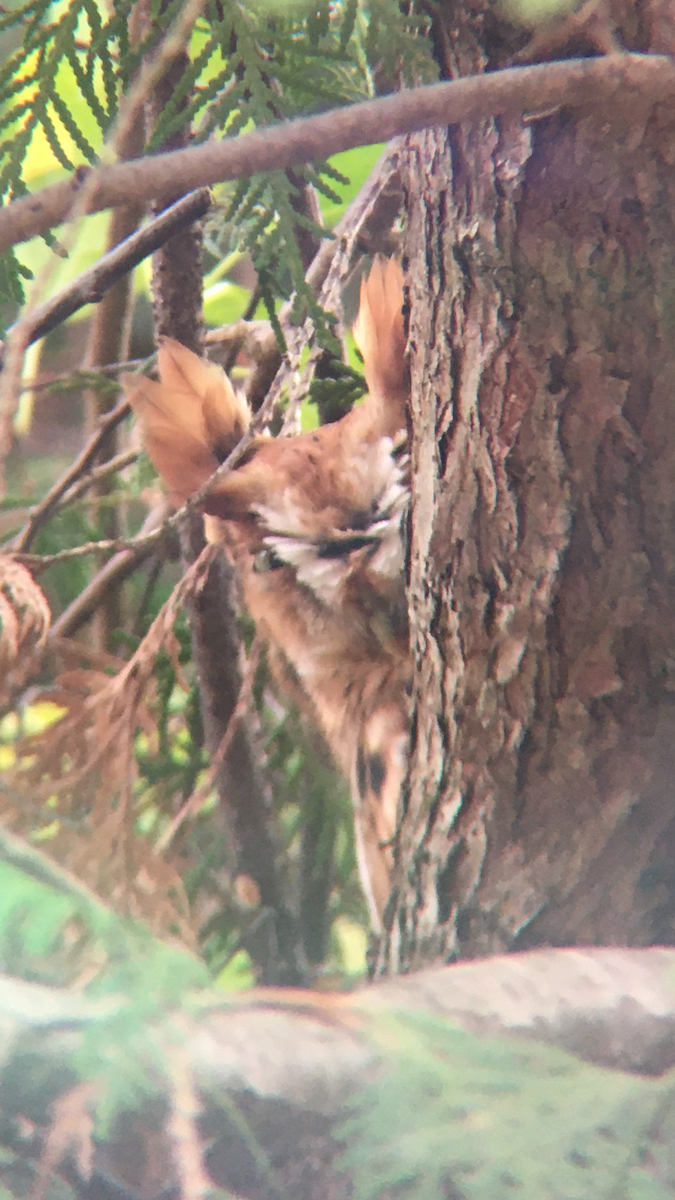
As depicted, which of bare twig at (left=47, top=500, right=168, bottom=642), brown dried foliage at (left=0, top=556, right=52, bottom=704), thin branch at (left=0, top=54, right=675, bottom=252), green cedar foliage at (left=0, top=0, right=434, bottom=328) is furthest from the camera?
bare twig at (left=47, top=500, right=168, bottom=642)

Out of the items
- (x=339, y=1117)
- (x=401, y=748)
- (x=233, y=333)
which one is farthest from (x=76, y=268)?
(x=339, y=1117)

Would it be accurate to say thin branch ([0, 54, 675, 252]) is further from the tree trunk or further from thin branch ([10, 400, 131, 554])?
thin branch ([10, 400, 131, 554])

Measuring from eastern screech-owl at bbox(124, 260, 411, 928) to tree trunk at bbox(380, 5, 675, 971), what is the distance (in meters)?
0.05

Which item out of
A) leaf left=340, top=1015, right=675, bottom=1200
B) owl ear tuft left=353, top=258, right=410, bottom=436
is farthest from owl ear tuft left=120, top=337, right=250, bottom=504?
leaf left=340, top=1015, right=675, bottom=1200

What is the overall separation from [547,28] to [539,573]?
27 centimetres

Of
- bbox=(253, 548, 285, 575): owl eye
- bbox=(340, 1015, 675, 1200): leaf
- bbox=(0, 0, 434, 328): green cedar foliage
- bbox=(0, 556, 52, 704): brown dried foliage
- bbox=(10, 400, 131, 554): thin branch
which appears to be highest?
bbox=(0, 0, 434, 328): green cedar foliage

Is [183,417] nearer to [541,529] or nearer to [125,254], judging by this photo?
[125,254]

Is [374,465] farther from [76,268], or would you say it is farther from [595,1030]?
[595,1030]

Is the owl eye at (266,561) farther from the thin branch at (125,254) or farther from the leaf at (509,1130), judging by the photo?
the leaf at (509,1130)

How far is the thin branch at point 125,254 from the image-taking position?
0.51 m

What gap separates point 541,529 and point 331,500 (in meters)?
0.16

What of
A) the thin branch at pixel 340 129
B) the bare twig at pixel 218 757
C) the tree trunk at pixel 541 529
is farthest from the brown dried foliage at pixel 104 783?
the thin branch at pixel 340 129

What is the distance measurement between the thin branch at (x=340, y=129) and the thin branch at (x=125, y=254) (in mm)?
201

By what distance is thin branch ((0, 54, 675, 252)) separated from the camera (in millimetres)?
295
